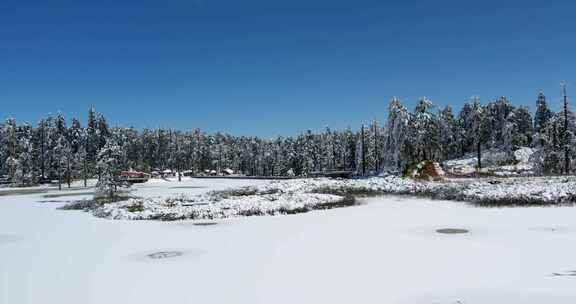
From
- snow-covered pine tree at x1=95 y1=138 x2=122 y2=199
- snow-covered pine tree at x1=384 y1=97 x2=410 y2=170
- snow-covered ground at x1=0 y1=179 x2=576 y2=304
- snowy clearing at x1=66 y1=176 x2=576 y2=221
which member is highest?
snow-covered pine tree at x1=384 y1=97 x2=410 y2=170

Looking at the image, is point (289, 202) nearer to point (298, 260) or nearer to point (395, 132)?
point (298, 260)

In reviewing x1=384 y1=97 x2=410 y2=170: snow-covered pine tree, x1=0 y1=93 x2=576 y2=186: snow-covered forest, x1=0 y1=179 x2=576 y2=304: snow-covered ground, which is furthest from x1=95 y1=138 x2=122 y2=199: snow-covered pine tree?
x1=384 y1=97 x2=410 y2=170: snow-covered pine tree

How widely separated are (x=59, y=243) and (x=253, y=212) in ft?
35.1

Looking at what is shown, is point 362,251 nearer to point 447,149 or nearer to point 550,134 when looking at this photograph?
point 550,134

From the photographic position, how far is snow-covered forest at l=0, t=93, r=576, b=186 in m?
59.0

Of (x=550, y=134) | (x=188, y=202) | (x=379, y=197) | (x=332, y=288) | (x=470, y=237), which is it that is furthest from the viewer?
(x=550, y=134)

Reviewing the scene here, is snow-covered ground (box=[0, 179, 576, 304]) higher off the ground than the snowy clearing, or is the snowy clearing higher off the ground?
the snowy clearing

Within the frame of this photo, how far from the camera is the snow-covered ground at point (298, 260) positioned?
9.91 meters

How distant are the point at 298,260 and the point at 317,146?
98.8 m

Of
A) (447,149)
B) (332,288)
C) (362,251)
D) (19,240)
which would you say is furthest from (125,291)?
(447,149)

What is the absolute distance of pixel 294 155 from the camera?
102625 millimetres

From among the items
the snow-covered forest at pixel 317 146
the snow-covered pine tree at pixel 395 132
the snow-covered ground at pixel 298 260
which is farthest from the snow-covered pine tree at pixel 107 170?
the snow-covered pine tree at pixel 395 132

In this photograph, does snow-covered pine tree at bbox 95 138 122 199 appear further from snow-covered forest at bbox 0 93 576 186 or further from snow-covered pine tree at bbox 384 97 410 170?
snow-covered pine tree at bbox 384 97 410 170

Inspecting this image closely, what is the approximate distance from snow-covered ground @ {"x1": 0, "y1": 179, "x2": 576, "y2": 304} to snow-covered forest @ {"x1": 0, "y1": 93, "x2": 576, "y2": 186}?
20.0 m
